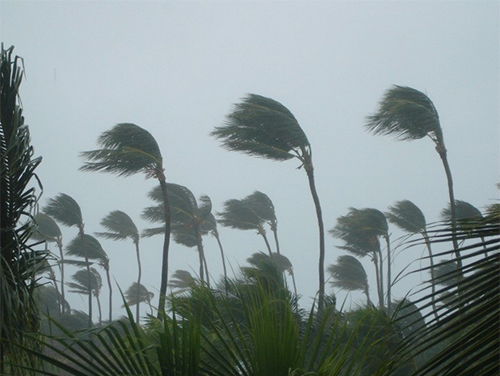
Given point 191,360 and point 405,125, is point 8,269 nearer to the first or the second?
point 191,360

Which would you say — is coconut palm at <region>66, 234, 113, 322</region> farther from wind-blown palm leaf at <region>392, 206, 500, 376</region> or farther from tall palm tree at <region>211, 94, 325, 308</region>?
wind-blown palm leaf at <region>392, 206, 500, 376</region>

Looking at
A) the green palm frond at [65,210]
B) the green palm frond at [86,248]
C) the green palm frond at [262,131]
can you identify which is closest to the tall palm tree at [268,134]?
the green palm frond at [262,131]

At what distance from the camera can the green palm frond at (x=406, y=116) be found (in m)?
21.6

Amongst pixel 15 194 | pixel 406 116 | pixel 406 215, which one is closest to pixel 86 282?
pixel 406 215

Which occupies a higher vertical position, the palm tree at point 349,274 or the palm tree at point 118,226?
the palm tree at point 118,226

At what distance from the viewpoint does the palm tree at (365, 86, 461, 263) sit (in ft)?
70.9

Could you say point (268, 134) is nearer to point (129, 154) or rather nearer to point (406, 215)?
point (129, 154)

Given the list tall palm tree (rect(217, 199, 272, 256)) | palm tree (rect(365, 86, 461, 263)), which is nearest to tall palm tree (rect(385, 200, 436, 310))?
tall palm tree (rect(217, 199, 272, 256))

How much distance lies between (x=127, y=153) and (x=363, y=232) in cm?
2224

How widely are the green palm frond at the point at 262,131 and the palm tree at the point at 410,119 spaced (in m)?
2.93

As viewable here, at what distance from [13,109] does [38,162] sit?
0.49 m

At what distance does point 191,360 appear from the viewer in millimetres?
2779

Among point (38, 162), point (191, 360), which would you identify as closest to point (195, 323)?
point (191, 360)

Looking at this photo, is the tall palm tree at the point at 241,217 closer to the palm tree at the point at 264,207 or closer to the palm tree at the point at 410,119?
the palm tree at the point at 264,207
